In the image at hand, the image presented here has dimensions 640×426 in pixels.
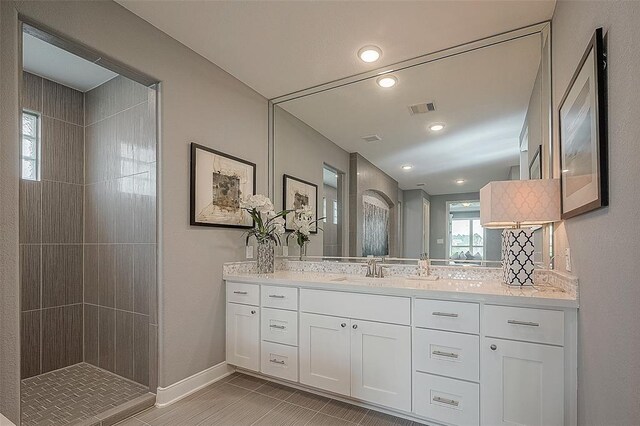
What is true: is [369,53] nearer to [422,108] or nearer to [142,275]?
[422,108]

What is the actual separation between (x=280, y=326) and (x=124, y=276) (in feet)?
4.56

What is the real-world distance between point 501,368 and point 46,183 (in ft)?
12.3

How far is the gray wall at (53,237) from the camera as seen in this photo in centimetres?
278

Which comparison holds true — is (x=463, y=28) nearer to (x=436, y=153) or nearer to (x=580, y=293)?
(x=436, y=153)

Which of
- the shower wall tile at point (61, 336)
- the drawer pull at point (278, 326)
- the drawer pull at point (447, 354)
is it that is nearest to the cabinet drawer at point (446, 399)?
the drawer pull at point (447, 354)

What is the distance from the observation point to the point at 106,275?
288cm

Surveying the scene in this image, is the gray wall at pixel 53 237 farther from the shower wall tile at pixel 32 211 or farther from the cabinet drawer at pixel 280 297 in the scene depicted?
the cabinet drawer at pixel 280 297

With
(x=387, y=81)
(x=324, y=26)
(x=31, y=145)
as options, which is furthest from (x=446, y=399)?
(x=31, y=145)

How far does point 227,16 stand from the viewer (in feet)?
7.14

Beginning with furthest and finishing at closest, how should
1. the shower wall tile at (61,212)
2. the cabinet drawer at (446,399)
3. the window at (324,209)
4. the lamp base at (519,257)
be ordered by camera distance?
the window at (324,209), the shower wall tile at (61,212), the lamp base at (519,257), the cabinet drawer at (446,399)

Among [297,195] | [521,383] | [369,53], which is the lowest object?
[521,383]

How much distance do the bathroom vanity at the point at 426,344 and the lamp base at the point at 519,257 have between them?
99 millimetres

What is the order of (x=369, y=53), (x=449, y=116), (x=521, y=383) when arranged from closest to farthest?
(x=521, y=383) < (x=369, y=53) < (x=449, y=116)

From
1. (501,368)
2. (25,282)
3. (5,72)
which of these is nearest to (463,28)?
(501,368)
